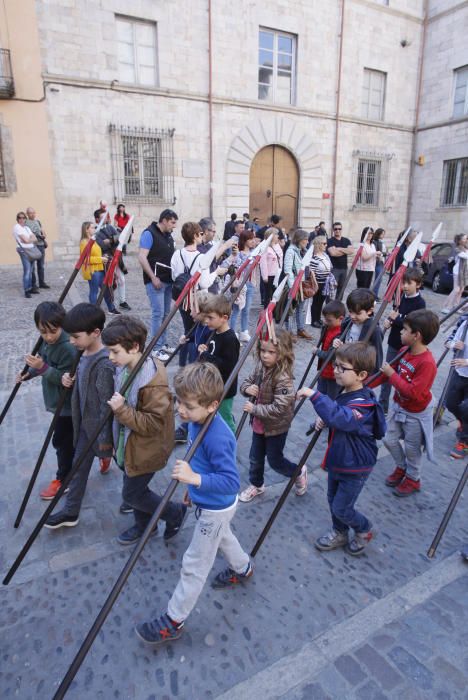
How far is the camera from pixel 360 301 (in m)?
3.91

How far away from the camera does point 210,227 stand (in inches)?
301

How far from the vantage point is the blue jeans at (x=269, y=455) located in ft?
11.0

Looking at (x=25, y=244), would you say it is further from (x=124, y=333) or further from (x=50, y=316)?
(x=124, y=333)

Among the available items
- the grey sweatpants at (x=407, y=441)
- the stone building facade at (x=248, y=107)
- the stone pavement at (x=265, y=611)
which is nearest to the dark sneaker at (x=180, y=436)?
the stone pavement at (x=265, y=611)

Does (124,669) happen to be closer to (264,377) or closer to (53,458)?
(264,377)

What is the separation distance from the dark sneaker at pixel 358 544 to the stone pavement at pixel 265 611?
2.2 inches

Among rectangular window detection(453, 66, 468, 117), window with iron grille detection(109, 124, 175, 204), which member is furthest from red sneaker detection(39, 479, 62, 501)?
rectangular window detection(453, 66, 468, 117)

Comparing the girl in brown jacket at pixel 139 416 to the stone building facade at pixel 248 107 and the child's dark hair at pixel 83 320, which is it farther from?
the stone building facade at pixel 248 107

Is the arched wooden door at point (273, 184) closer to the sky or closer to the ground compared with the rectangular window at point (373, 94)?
closer to the ground

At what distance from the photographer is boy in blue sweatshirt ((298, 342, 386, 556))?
2.75 meters

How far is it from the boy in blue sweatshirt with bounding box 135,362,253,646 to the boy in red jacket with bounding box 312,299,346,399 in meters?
2.11

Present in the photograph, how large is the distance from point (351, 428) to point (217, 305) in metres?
1.38

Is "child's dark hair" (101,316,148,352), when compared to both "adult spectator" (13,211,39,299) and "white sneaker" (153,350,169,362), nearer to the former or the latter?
"white sneaker" (153,350,169,362)

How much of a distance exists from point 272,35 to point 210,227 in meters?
12.1
